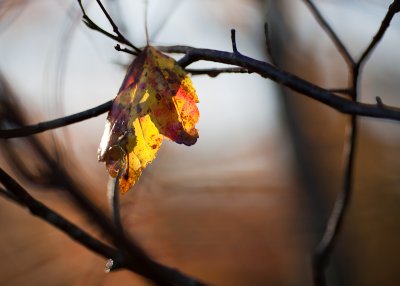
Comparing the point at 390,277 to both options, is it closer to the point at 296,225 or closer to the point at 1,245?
the point at 296,225

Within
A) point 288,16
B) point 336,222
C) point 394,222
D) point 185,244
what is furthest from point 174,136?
point 394,222

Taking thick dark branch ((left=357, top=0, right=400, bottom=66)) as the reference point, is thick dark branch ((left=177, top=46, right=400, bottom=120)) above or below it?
below

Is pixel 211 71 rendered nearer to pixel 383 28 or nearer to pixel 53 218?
pixel 383 28

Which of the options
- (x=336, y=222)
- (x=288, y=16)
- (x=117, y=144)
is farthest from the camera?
(x=288, y=16)

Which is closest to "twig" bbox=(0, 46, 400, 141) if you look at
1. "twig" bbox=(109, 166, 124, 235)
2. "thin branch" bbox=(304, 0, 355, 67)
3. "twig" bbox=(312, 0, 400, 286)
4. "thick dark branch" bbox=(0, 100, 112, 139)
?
"thick dark branch" bbox=(0, 100, 112, 139)

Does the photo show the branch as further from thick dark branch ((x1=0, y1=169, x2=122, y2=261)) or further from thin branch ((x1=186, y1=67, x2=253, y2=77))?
thin branch ((x1=186, y1=67, x2=253, y2=77))

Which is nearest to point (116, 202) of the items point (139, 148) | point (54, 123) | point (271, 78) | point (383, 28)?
point (139, 148)

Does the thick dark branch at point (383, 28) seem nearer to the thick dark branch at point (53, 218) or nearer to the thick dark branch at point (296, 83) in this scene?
the thick dark branch at point (296, 83)
